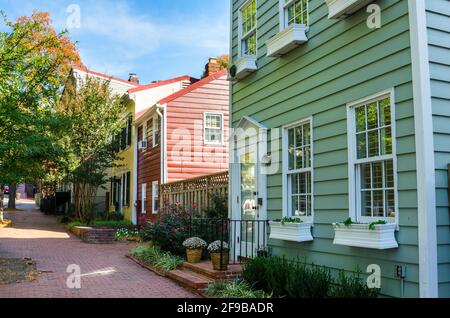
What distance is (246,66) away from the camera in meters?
8.98

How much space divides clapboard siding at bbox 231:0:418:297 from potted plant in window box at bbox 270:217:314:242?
5.3 inches

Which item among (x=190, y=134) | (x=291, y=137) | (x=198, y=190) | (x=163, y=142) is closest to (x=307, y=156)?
(x=291, y=137)

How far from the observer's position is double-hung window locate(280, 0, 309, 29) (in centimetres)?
752

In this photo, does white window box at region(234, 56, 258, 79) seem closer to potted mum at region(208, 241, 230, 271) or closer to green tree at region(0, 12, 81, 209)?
potted mum at region(208, 241, 230, 271)

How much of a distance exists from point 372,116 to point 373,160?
0.56 m

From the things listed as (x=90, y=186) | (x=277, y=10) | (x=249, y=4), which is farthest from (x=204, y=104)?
(x=277, y=10)

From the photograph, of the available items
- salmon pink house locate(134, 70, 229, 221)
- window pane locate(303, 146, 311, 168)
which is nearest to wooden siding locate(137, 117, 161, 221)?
salmon pink house locate(134, 70, 229, 221)

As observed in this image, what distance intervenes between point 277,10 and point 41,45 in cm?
591

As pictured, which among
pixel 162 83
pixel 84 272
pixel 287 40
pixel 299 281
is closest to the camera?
pixel 299 281

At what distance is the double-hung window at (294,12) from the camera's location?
752cm

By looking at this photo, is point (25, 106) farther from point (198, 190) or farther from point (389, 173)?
point (389, 173)

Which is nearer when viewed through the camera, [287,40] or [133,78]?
[287,40]

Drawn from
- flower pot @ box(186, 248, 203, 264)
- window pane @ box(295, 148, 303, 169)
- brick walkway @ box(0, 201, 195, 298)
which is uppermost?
window pane @ box(295, 148, 303, 169)
